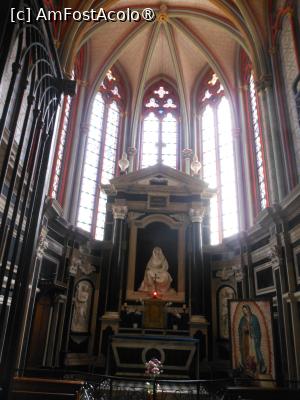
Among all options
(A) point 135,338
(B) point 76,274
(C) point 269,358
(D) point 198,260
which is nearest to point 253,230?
(D) point 198,260

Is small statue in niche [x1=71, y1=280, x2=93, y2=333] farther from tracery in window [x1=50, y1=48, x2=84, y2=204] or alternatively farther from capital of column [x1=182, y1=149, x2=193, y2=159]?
capital of column [x1=182, y1=149, x2=193, y2=159]

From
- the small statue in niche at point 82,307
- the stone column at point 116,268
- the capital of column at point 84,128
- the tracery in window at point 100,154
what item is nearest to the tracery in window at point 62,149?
the capital of column at point 84,128

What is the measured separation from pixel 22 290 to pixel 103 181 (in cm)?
1350

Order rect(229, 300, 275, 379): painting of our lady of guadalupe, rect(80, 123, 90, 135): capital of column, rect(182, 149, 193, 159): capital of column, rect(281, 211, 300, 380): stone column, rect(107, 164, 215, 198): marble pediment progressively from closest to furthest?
rect(229, 300, 275, 379): painting of our lady of guadalupe < rect(281, 211, 300, 380): stone column < rect(107, 164, 215, 198): marble pediment < rect(80, 123, 90, 135): capital of column < rect(182, 149, 193, 159): capital of column

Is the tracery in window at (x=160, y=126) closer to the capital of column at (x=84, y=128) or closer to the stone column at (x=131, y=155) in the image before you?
the stone column at (x=131, y=155)

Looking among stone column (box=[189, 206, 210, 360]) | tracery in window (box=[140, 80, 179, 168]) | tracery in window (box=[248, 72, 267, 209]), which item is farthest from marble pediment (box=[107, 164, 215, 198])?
tracery in window (box=[140, 80, 179, 168])

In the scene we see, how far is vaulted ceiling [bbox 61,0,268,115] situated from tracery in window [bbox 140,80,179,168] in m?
0.85

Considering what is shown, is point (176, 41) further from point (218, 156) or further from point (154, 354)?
point (154, 354)

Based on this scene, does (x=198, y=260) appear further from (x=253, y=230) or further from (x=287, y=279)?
(x=287, y=279)

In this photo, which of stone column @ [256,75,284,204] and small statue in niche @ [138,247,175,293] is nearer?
stone column @ [256,75,284,204]

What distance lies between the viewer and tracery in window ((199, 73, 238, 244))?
15.1 m

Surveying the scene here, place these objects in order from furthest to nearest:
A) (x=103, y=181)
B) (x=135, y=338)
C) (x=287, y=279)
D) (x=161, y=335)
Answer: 1. (x=103, y=181)
2. (x=161, y=335)
3. (x=135, y=338)
4. (x=287, y=279)

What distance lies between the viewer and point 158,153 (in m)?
17.7

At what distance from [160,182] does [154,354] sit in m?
6.83
